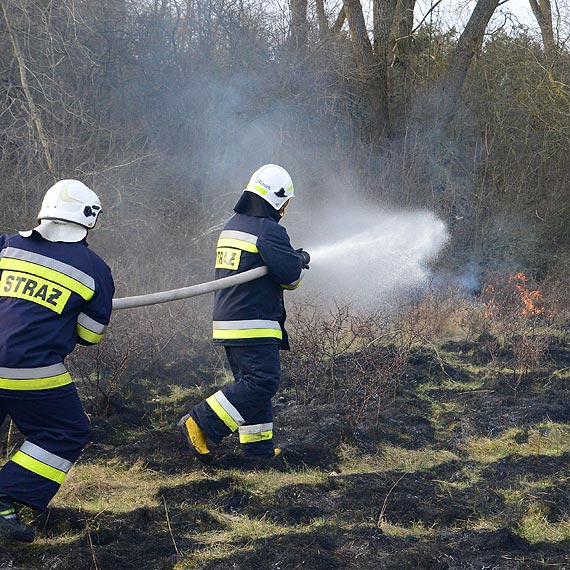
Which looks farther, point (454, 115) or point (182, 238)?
point (454, 115)

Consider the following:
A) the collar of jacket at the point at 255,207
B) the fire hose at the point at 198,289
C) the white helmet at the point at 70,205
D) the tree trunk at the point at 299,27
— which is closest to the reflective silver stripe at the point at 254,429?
the fire hose at the point at 198,289

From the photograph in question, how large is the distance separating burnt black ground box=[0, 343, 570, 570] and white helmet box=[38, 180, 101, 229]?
4.90ft

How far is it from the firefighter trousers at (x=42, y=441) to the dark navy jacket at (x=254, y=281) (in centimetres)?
127

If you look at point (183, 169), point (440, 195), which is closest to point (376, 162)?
point (440, 195)

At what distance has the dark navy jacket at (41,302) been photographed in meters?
3.65

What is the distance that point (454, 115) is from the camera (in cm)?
1353

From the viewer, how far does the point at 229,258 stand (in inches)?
194

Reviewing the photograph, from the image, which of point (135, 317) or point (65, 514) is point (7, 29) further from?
point (65, 514)

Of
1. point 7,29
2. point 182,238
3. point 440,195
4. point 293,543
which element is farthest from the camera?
point 440,195

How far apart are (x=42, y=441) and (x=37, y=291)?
73cm

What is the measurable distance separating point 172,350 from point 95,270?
3508 millimetres

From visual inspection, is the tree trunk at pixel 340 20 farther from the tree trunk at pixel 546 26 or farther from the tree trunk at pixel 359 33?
the tree trunk at pixel 546 26

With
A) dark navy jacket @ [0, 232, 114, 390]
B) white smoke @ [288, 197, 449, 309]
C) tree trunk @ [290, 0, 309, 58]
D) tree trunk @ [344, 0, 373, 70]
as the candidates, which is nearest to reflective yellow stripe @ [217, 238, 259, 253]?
dark navy jacket @ [0, 232, 114, 390]

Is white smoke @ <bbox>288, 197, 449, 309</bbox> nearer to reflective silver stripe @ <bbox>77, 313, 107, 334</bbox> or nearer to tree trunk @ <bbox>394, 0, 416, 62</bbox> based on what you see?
tree trunk @ <bbox>394, 0, 416, 62</bbox>
